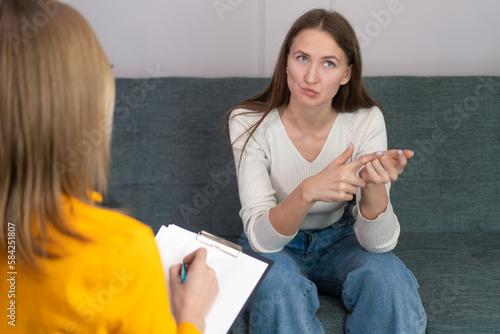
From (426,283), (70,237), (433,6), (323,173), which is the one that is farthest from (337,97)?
(70,237)

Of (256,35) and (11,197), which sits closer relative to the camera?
(11,197)

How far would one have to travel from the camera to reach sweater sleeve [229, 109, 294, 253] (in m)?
1.46

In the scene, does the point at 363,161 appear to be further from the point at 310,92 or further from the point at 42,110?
the point at 42,110

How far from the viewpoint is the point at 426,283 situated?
1.62m

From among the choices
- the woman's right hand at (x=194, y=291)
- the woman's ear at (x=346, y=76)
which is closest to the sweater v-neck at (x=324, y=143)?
the woman's ear at (x=346, y=76)

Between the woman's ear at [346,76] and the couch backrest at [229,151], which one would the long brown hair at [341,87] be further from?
the couch backrest at [229,151]

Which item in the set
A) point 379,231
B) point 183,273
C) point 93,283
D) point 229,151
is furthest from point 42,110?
point 229,151

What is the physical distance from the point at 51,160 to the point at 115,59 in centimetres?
167

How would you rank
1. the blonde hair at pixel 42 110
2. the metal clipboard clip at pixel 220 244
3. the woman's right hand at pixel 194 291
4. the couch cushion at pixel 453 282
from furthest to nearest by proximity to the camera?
the couch cushion at pixel 453 282 → the metal clipboard clip at pixel 220 244 → the woman's right hand at pixel 194 291 → the blonde hair at pixel 42 110

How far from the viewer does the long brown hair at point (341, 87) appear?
1593mm

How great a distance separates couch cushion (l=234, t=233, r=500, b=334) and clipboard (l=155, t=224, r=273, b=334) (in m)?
0.28

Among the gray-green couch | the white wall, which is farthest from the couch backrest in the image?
the white wall

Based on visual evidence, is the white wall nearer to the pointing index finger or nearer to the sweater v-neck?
the sweater v-neck

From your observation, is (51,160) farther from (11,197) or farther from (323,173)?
(323,173)
